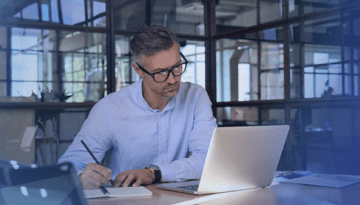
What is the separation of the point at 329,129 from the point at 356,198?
1.84 m

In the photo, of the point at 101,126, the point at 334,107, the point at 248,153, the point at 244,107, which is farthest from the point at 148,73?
the point at 244,107

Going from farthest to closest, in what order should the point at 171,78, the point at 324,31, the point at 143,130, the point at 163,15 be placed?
1. the point at 163,15
2. the point at 324,31
3. the point at 143,130
4. the point at 171,78

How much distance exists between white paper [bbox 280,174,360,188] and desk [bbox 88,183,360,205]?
55 millimetres

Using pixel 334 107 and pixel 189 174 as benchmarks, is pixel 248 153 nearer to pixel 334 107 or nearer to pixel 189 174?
pixel 189 174

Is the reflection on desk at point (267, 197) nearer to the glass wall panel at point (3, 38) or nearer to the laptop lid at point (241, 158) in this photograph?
the laptop lid at point (241, 158)

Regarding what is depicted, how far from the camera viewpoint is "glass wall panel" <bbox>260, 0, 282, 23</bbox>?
11.3ft

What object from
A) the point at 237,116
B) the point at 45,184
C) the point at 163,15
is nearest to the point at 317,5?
the point at 237,116

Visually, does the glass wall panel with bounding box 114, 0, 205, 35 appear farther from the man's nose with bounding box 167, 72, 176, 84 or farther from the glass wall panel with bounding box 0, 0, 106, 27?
the man's nose with bounding box 167, 72, 176, 84

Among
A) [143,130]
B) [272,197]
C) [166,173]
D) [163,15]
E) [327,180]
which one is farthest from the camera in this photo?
[163,15]

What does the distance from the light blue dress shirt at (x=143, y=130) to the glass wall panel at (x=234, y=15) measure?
1704mm

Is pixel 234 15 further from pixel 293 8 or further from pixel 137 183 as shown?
pixel 137 183

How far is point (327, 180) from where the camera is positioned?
5.52 feet

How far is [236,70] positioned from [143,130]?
6.54 ft

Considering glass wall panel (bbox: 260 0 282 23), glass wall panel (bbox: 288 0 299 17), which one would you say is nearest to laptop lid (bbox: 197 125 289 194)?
glass wall panel (bbox: 288 0 299 17)
